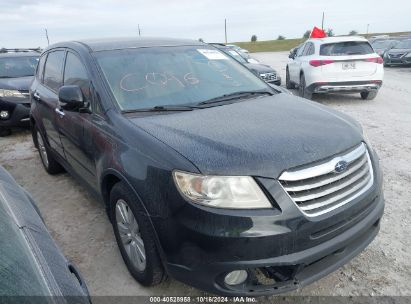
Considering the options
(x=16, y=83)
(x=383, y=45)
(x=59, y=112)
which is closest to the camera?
(x=59, y=112)

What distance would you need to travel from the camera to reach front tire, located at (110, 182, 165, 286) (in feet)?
7.49

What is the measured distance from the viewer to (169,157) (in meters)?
2.10

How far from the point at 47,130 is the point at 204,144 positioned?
9.55ft

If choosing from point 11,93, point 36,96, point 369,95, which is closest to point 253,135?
point 36,96

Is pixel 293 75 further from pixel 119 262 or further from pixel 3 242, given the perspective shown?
pixel 3 242

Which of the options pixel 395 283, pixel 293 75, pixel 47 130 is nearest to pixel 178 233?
pixel 395 283

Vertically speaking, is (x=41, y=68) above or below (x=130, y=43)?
below

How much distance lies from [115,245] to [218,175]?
63.3 inches

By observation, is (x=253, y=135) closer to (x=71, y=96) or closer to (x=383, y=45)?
(x=71, y=96)

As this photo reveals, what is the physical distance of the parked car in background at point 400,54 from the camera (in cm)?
1680

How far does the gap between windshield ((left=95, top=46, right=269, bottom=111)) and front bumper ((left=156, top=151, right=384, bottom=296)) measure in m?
1.14

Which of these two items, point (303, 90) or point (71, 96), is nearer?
point (71, 96)

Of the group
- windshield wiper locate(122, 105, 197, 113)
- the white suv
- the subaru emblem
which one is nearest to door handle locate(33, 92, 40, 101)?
windshield wiper locate(122, 105, 197, 113)

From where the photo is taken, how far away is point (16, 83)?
24.5ft
